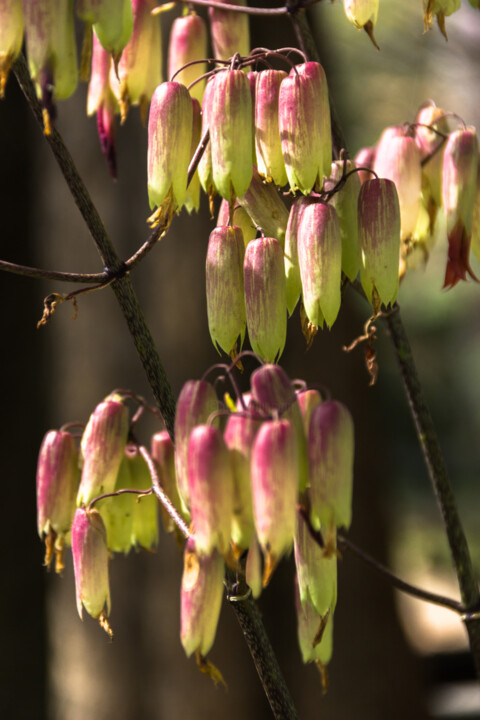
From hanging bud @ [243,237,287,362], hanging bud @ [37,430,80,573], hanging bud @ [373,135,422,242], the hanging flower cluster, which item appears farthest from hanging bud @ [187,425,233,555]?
hanging bud @ [373,135,422,242]

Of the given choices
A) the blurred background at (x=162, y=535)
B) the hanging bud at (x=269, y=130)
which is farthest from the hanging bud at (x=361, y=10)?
the blurred background at (x=162, y=535)

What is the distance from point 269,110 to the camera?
0.54 m

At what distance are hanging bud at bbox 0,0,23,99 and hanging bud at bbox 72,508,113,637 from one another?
0.84 feet

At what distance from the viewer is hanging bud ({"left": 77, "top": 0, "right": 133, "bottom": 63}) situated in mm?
483

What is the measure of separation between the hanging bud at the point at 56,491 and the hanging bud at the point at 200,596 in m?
0.15

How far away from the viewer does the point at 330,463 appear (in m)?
0.42

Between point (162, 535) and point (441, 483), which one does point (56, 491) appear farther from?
point (162, 535)

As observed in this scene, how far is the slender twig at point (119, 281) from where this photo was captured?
558 mm

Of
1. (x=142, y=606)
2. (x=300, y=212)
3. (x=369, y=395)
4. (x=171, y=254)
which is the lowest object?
(x=142, y=606)

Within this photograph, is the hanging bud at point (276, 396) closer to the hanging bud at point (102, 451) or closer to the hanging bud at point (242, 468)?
the hanging bud at point (242, 468)

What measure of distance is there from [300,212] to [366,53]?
12.8 ft

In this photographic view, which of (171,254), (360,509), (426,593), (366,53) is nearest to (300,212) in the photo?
(426,593)

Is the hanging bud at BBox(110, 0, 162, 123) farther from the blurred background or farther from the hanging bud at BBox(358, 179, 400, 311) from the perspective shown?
the blurred background

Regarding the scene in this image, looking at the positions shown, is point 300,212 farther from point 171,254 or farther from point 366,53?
point 366,53
